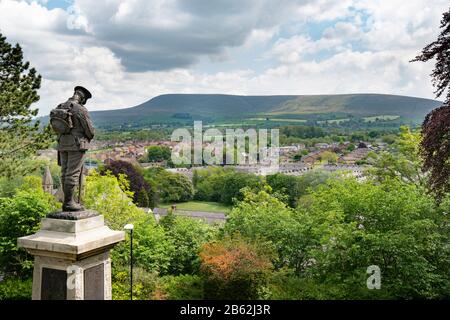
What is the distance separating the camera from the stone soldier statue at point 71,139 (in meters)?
6.74

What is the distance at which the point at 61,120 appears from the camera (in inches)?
264

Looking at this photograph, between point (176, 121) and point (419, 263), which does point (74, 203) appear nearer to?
point (419, 263)

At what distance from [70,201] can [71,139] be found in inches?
42.3

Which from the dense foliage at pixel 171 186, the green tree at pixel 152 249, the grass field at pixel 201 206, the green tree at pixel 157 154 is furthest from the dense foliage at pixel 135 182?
the green tree at pixel 157 154

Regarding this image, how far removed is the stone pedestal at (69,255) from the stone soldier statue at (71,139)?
1.23 ft

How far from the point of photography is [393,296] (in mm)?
11609

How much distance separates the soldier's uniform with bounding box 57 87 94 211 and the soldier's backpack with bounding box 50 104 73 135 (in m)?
0.08

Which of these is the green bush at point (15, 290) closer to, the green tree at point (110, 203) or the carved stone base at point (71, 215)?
the green tree at point (110, 203)

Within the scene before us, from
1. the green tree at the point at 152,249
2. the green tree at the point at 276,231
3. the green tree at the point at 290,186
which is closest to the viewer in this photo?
the green tree at the point at 276,231

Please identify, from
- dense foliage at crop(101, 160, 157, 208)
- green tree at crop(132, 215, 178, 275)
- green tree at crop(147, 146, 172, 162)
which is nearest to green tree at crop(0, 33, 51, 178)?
green tree at crop(132, 215, 178, 275)

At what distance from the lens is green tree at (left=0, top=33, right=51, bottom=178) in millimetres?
16828
